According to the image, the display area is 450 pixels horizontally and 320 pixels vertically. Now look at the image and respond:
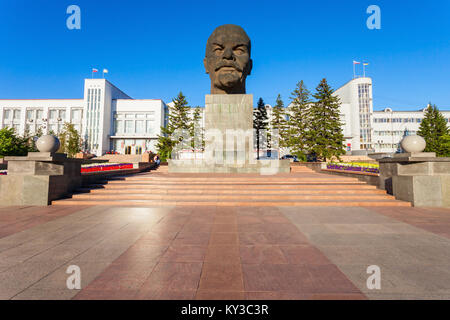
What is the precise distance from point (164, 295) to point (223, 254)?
4.01ft

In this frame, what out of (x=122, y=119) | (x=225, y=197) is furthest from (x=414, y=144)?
(x=122, y=119)

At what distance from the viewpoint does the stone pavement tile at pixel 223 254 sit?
304cm

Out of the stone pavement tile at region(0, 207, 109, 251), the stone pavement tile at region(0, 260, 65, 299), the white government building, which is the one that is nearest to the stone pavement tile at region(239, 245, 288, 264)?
the stone pavement tile at region(0, 260, 65, 299)

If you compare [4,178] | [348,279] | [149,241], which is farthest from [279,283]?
[4,178]

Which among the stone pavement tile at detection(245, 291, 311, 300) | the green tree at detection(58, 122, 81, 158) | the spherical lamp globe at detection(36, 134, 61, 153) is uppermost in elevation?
the green tree at detection(58, 122, 81, 158)

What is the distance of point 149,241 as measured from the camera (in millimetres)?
3811

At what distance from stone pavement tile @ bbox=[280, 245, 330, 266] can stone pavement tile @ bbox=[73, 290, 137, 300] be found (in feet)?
6.87

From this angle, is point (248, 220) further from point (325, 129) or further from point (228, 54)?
point (325, 129)

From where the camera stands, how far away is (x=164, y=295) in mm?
2195

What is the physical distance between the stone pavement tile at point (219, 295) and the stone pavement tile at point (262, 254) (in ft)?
2.55

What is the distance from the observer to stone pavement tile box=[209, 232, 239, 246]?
146 inches

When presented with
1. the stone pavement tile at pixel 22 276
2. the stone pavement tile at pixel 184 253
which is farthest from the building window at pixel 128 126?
the stone pavement tile at pixel 184 253

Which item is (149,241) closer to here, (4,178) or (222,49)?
(4,178)

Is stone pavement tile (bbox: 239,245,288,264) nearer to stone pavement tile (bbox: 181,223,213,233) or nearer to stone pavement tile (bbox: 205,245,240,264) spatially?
stone pavement tile (bbox: 205,245,240,264)
